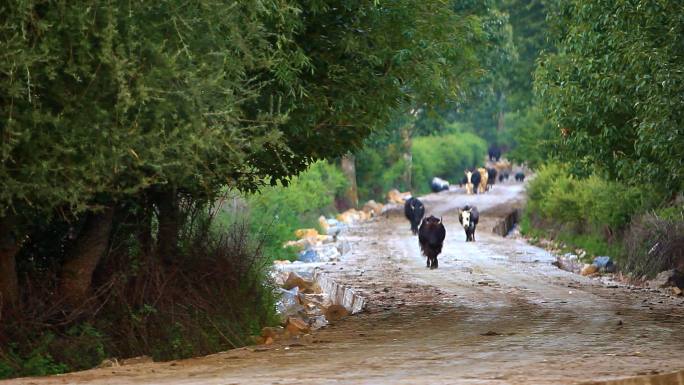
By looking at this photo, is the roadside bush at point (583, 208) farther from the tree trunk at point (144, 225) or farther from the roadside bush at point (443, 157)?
the roadside bush at point (443, 157)

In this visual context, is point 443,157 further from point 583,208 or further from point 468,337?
point 468,337

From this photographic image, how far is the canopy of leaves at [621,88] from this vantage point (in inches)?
747

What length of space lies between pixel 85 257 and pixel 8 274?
1.16 m

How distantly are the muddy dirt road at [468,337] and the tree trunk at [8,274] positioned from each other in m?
1.91

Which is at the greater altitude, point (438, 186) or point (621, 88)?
point (438, 186)

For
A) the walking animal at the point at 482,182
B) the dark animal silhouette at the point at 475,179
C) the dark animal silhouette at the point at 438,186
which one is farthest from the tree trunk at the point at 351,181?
the dark animal silhouette at the point at 438,186

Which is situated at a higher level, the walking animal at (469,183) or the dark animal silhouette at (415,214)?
the walking animal at (469,183)

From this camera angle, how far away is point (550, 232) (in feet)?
148

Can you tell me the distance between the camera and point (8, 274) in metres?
16.1

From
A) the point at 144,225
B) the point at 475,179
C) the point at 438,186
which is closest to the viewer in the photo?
the point at 144,225

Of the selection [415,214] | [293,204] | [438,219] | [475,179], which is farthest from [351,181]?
[438,219]

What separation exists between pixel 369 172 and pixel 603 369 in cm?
5237

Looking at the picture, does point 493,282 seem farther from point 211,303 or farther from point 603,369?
point 603,369

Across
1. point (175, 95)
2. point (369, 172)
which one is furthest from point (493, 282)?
point (369, 172)
